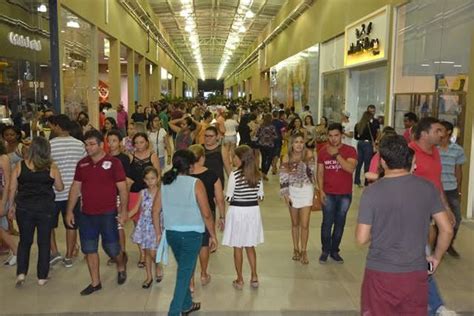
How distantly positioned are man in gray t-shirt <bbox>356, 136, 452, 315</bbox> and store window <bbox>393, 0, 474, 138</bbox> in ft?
18.4

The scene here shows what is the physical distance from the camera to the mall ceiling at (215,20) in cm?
2444

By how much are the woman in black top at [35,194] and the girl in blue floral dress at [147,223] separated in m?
0.82

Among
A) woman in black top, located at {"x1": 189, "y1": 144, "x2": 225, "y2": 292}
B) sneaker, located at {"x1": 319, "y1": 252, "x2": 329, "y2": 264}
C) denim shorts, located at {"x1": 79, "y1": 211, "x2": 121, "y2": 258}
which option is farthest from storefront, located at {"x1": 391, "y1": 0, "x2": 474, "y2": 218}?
denim shorts, located at {"x1": 79, "y1": 211, "x2": 121, "y2": 258}

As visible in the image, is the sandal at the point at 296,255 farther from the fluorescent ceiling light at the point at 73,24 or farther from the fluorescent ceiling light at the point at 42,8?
the fluorescent ceiling light at the point at 73,24

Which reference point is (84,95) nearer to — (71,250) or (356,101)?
(356,101)

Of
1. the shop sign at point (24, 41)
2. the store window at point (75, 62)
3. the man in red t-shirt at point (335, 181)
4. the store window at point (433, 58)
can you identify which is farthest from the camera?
the store window at point (75, 62)

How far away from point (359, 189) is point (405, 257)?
7.76 metres

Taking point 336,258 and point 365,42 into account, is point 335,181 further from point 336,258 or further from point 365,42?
point 365,42

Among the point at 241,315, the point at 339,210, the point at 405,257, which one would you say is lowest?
the point at 241,315

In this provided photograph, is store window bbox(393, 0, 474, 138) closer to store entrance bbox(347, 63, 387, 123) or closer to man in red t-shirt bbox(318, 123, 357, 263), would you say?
store entrance bbox(347, 63, 387, 123)


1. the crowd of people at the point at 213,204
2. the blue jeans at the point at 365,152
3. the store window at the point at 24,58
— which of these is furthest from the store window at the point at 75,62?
the blue jeans at the point at 365,152

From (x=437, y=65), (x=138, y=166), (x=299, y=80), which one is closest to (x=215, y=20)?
(x=299, y=80)

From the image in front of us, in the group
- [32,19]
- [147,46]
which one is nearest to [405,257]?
[32,19]

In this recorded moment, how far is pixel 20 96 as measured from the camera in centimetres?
901
